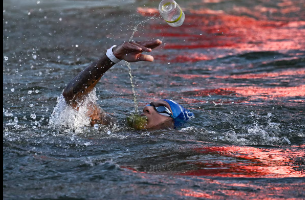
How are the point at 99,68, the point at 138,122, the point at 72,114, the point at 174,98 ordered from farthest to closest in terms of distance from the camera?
the point at 174,98 < the point at 138,122 < the point at 72,114 < the point at 99,68

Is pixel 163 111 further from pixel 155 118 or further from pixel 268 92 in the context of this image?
pixel 268 92

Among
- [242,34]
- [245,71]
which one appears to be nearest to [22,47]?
[245,71]

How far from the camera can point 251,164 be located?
4875mm

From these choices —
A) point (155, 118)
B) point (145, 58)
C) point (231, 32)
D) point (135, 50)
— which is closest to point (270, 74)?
point (155, 118)

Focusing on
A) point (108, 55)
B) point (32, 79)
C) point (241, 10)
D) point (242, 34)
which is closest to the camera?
point (108, 55)

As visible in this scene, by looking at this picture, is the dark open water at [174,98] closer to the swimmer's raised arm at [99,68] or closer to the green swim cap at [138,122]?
the green swim cap at [138,122]

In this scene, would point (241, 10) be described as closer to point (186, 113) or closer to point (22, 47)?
point (22, 47)

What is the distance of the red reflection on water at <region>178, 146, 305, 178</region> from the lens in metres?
4.56

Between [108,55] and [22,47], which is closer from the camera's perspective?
[108,55]

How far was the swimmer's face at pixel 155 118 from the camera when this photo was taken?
19.0 ft

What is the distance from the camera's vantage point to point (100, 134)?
564 cm

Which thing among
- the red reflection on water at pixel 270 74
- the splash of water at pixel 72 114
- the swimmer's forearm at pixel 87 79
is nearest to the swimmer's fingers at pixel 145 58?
the swimmer's forearm at pixel 87 79

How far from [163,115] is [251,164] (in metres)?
1.45

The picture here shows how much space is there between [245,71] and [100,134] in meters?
5.44
